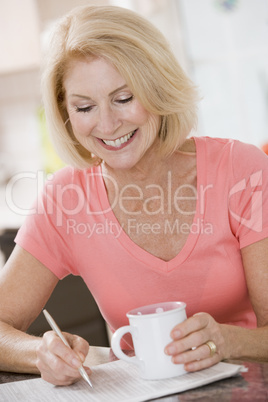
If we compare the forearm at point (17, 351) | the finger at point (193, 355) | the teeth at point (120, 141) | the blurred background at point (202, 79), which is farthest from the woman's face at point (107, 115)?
the blurred background at point (202, 79)

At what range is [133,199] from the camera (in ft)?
4.91

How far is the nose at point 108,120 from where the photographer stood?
1.32 meters

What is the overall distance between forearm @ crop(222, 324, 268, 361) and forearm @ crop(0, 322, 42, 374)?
0.37 meters

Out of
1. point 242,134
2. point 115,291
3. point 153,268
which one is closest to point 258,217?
point 153,268

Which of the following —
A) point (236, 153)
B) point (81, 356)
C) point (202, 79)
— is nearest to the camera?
point (81, 356)

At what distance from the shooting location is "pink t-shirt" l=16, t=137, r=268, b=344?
4.50 feet

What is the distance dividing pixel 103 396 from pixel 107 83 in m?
0.66

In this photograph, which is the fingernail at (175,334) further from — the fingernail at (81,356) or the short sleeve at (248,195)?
the short sleeve at (248,195)

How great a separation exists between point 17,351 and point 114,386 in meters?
0.31

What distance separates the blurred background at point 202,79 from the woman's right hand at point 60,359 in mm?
3369

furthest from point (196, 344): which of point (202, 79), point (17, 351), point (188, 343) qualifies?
point (202, 79)

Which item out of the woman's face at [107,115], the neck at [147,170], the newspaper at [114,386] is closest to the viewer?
the newspaper at [114,386]

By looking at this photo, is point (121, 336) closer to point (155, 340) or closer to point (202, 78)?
point (155, 340)

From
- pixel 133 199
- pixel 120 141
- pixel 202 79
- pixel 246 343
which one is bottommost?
pixel 246 343
